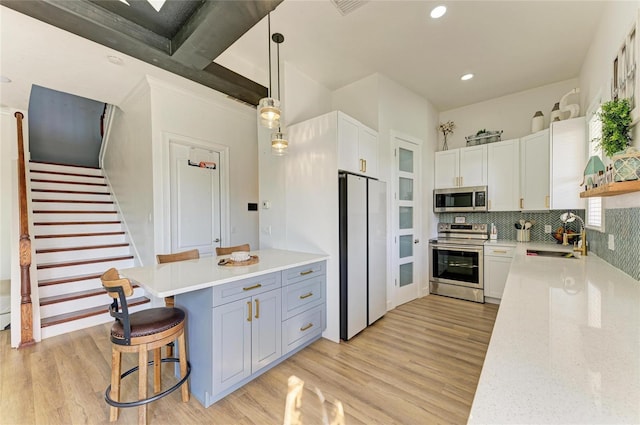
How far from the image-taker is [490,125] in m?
4.29

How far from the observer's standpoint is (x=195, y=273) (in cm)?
196

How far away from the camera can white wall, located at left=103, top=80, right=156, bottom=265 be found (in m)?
3.49

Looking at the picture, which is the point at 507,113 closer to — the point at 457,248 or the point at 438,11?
the point at 457,248

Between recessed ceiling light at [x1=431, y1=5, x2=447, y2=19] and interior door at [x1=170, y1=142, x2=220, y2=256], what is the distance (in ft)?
10.8

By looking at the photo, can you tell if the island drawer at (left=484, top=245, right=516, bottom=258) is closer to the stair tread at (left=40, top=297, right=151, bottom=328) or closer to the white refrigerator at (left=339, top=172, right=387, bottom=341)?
the white refrigerator at (left=339, top=172, right=387, bottom=341)

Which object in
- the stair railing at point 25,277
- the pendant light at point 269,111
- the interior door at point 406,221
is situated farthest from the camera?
the interior door at point 406,221

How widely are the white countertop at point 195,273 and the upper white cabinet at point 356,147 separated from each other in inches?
42.8

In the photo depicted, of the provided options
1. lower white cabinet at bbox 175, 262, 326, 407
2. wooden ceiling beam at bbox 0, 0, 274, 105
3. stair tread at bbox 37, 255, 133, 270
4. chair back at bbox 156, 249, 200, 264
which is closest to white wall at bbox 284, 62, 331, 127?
wooden ceiling beam at bbox 0, 0, 274, 105

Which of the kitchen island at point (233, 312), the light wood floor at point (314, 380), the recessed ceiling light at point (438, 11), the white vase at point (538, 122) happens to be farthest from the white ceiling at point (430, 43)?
the light wood floor at point (314, 380)

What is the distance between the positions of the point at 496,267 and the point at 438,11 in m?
3.26

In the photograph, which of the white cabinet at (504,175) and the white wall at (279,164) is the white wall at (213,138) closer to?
the white wall at (279,164)

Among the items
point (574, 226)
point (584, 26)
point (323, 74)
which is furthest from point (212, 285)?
point (574, 226)

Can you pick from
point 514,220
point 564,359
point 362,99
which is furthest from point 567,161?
point 564,359

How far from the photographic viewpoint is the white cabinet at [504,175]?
12.4ft
